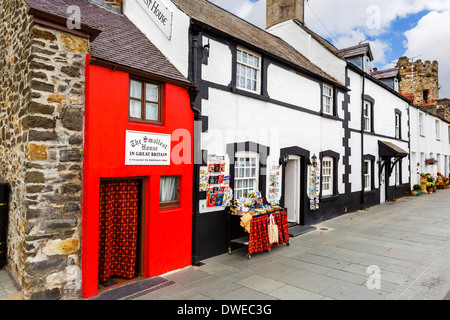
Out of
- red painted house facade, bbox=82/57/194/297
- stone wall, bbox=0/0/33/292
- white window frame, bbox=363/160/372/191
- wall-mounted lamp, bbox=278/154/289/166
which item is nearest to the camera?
stone wall, bbox=0/0/33/292

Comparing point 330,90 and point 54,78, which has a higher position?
point 330,90

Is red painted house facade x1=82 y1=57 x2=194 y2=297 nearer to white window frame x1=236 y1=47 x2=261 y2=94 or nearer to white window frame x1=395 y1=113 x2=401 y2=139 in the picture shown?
white window frame x1=236 y1=47 x2=261 y2=94

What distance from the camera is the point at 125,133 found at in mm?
5758

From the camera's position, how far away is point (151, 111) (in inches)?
252

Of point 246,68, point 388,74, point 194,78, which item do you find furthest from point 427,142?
point 194,78

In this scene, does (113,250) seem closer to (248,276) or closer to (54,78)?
(248,276)

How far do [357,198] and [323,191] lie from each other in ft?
10.7

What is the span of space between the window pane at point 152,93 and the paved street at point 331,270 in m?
3.84

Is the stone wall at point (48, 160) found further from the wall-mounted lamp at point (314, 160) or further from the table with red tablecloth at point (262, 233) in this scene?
the wall-mounted lamp at point (314, 160)

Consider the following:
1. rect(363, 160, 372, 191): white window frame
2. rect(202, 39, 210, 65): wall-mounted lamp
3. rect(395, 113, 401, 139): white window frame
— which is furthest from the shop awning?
rect(202, 39, 210, 65): wall-mounted lamp

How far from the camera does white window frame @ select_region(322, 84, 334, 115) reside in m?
12.3

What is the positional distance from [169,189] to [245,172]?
9.02ft

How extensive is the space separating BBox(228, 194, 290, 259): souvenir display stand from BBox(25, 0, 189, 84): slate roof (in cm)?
361

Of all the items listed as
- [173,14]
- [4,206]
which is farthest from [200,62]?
[4,206]
